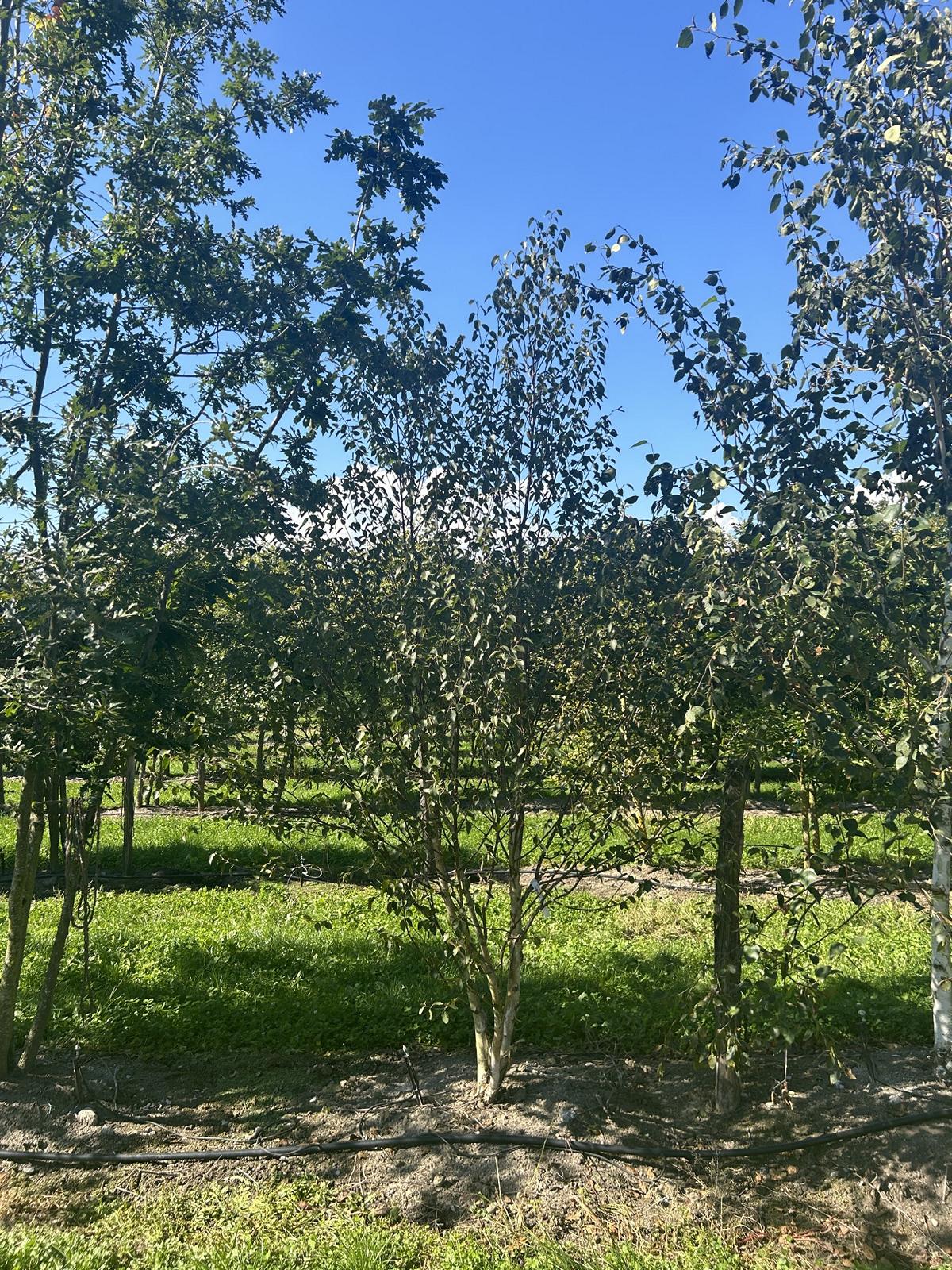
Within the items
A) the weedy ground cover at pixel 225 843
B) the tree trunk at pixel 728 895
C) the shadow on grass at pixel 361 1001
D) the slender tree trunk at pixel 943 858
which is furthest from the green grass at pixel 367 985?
the weedy ground cover at pixel 225 843

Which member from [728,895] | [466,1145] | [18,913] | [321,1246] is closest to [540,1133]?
[466,1145]

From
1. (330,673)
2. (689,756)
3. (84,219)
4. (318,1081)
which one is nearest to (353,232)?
(84,219)

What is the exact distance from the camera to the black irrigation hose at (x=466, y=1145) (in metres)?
4.05

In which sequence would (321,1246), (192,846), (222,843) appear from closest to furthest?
(321,1246) < (192,846) < (222,843)

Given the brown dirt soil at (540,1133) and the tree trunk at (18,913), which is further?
the tree trunk at (18,913)

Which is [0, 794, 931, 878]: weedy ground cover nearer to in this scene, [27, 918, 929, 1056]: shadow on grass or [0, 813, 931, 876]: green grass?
[0, 813, 931, 876]: green grass

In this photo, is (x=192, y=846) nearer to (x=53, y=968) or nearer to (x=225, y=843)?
(x=225, y=843)

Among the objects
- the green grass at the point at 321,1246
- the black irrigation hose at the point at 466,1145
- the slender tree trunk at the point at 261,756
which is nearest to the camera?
the green grass at the point at 321,1246

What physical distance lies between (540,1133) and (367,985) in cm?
212

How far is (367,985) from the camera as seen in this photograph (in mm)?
6109

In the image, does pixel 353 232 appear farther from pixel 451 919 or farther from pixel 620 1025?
pixel 620 1025

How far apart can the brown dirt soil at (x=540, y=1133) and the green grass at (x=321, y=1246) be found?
0.11 m

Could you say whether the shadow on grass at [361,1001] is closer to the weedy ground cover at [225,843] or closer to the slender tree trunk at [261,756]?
the slender tree trunk at [261,756]

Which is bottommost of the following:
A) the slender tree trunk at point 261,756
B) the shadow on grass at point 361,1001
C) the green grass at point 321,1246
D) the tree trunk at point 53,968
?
the green grass at point 321,1246
